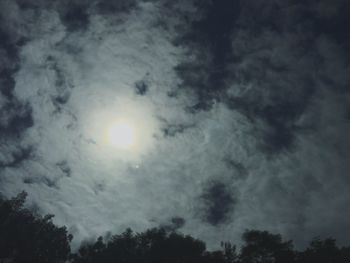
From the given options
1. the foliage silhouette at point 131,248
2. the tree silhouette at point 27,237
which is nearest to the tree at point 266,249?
the foliage silhouette at point 131,248

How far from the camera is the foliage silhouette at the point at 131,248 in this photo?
43844 mm

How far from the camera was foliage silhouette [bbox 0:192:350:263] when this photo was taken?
43.8m

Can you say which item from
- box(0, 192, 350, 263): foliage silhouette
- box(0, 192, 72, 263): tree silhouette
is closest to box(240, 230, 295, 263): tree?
box(0, 192, 350, 263): foliage silhouette

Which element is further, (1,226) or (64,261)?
(64,261)

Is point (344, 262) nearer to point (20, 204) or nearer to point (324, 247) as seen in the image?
point (324, 247)

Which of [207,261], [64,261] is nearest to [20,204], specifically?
[64,261]

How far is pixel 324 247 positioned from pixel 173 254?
21.0m

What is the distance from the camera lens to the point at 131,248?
47.8m

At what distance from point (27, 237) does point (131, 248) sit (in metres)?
13.9

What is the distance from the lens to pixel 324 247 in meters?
46.7

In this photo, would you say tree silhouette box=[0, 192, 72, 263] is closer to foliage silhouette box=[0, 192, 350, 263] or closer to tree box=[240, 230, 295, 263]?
foliage silhouette box=[0, 192, 350, 263]

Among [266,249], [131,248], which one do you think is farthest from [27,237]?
[266,249]

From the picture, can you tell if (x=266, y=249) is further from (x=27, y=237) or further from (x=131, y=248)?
(x=27, y=237)

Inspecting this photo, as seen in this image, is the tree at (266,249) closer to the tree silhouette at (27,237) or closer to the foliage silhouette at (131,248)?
the foliage silhouette at (131,248)
